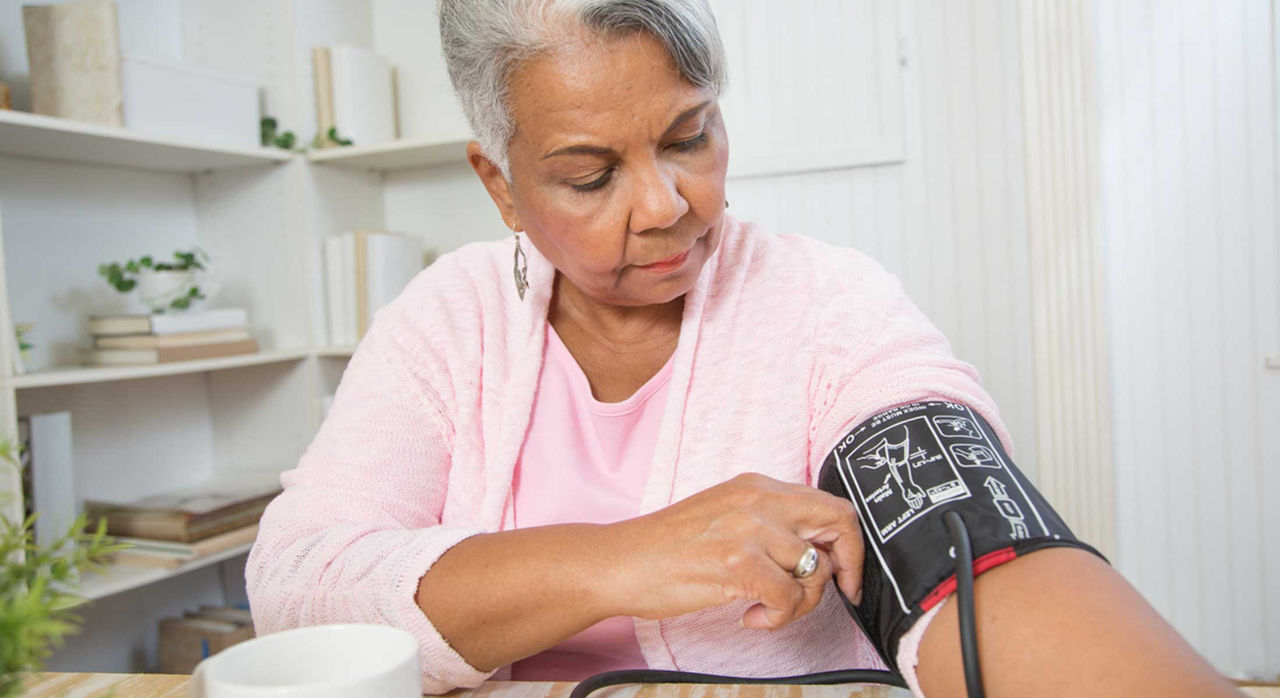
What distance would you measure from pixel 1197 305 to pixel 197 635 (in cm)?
253

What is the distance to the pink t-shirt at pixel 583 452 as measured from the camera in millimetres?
1026

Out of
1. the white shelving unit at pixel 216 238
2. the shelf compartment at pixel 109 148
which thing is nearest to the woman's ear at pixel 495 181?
the shelf compartment at pixel 109 148

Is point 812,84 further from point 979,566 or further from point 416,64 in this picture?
point 979,566

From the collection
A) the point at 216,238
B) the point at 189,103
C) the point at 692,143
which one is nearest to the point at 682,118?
the point at 692,143

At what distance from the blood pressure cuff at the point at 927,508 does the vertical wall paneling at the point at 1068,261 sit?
1537 mm

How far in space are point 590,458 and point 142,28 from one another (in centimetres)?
216

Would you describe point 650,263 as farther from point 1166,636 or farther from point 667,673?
point 1166,636

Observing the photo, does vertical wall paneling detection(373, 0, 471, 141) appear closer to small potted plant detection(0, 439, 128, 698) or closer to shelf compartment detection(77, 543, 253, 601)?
shelf compartment detection(77, 543, 253, 601)

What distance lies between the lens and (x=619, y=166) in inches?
34.3

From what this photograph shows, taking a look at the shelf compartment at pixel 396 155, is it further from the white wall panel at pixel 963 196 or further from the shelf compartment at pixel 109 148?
the white wall panel at pixel 963 196

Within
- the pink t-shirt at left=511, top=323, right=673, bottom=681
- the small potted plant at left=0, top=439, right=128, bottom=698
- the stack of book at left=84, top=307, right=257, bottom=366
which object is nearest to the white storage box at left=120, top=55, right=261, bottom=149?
the stack of book at left=84, top=307, right=257, bottom=366

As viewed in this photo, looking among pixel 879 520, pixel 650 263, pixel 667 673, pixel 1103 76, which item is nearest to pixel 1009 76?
pixel 1103 76

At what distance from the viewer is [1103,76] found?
83.3 inches

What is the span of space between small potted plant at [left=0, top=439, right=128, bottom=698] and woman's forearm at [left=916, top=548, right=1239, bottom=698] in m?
0.55
